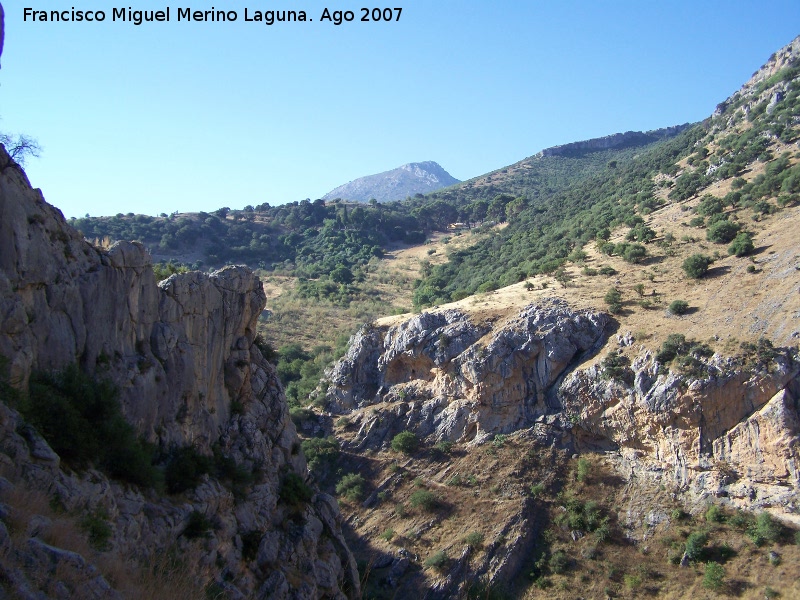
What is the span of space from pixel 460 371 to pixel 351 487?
8.21 m

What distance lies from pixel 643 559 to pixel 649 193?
3784 centimetres

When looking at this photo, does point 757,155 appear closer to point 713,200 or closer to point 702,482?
point 713,200

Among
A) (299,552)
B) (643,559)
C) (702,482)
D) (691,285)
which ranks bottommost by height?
(643,559)

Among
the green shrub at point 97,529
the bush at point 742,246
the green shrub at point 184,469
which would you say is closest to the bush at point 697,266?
the bush at point 742,246

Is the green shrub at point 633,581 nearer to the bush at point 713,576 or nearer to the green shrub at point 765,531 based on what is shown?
the bush at point 713,576

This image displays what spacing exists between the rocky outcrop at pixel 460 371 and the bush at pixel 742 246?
9.22 meters

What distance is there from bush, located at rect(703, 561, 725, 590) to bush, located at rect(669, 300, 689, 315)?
12.6 metres

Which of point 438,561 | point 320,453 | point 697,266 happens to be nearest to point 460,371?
point 320,453

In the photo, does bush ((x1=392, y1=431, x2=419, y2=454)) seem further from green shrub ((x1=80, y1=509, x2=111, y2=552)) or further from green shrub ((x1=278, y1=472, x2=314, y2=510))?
green shrub ((x1=80, y1=509, x2=111, y2=552))

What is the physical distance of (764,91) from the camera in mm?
62719

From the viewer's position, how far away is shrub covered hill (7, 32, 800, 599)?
52.6 feet

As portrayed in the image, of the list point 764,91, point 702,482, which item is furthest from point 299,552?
point 764,91

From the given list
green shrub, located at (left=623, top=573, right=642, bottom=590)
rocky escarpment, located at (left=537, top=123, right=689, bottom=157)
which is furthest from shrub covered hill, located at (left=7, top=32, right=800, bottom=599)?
rocky escarpment, located at (left=537, top=123, right=689, bottom=157)

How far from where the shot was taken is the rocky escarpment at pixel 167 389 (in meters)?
10.4
